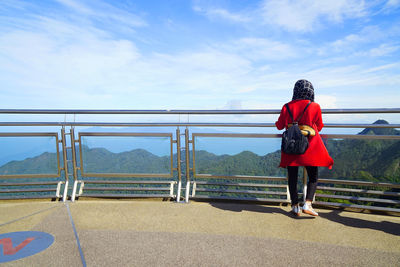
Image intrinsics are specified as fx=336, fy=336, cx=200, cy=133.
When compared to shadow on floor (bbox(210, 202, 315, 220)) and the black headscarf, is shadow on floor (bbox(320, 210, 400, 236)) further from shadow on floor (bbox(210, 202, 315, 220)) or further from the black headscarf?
the black headscarf

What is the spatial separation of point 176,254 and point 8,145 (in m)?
3.77

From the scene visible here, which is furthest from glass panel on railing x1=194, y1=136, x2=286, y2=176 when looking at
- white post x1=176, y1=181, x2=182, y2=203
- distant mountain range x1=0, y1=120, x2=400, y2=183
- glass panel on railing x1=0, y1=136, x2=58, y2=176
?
glass panel on railing x1=0, y1=136, x2=58, y2=176

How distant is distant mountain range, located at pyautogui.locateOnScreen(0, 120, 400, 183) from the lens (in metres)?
4.53

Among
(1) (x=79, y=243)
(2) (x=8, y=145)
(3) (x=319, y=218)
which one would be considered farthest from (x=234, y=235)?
(2) (x=8, y=145)

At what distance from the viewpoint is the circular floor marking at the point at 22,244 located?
3.06 m

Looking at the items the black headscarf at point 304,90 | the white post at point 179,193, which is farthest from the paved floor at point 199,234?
the black headscarf at point 304,90

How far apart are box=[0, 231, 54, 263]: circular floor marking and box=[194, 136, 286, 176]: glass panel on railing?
2418mm

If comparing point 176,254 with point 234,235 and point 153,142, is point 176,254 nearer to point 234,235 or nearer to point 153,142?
point 234,235

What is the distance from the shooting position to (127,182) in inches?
206

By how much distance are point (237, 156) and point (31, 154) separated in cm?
328

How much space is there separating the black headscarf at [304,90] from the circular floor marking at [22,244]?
3245 millimetres

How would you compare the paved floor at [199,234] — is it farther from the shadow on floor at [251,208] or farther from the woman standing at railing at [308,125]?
the woman standing at railing at [308,125]

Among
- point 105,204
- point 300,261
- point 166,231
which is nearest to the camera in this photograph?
point 300,261

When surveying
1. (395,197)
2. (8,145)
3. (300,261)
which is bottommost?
(300,261)
